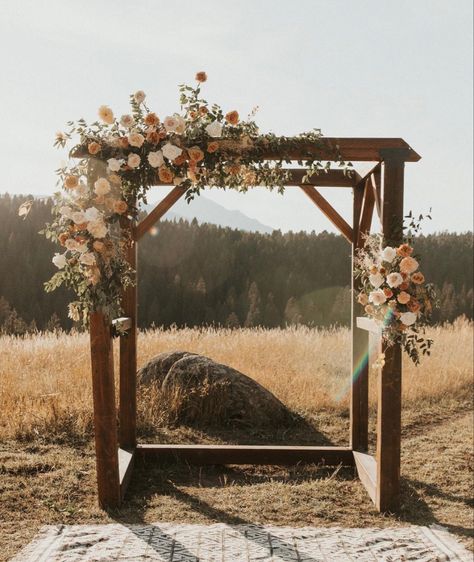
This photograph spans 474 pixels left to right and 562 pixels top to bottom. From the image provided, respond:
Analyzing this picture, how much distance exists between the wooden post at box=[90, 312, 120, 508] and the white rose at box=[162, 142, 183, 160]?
134 cm

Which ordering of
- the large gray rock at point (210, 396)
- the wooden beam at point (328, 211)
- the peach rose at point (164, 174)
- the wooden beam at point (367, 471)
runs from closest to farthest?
1. the peach rose at point (164, 174)
2. the wooden beam at point (367, 471)
3. the wooden beam at point (328, 211)
4. the large gray rock at point (210, 396)

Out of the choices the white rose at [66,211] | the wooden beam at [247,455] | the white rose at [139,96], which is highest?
the white rose at [139,96]

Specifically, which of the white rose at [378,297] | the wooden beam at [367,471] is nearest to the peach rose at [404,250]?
the white rose at [378,297]

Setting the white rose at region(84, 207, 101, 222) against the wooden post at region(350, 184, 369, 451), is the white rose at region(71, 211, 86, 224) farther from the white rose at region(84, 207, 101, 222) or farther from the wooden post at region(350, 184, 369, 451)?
the wooden post at region(350, 184, 369, 451)

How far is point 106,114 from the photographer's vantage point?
17.1ft

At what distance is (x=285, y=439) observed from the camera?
8195 mm

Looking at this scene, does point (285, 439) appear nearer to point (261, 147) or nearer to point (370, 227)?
point (370, 227)

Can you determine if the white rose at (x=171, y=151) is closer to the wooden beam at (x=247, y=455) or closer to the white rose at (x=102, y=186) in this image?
the white rose at (x=102, y=186)

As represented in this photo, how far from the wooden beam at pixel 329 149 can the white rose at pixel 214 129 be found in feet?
0.40

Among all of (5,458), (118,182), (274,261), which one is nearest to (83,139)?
(118,182)

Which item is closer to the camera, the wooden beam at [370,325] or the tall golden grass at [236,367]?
the wooden beam at [370,325]

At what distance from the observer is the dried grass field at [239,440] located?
5.33 metres

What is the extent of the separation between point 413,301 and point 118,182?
2.46 meters

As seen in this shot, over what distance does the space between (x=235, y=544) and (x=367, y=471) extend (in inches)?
78.4
